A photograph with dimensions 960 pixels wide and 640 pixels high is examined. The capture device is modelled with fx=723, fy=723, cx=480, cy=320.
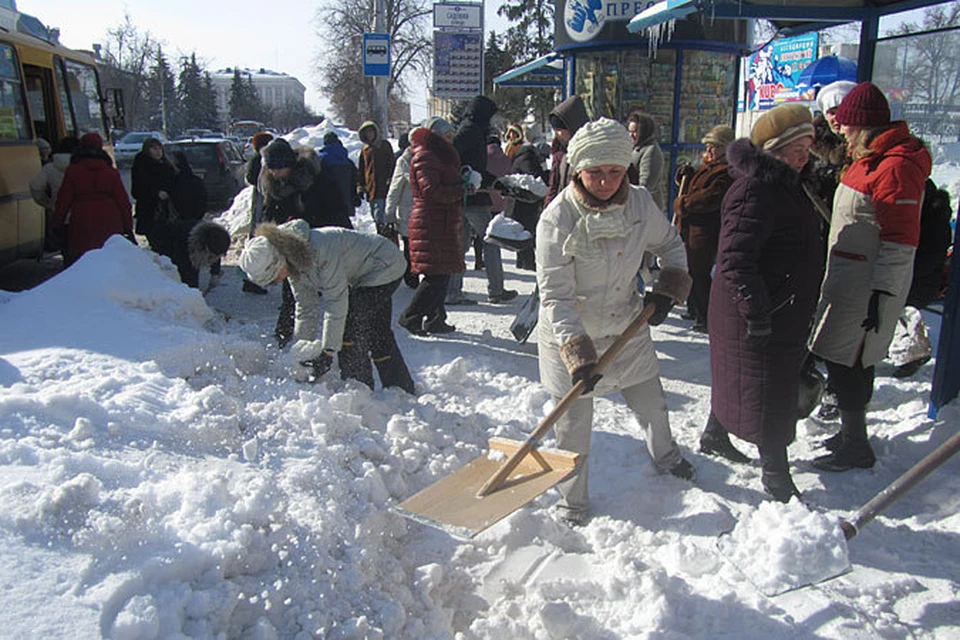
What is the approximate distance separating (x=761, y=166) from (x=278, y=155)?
3.66 meters

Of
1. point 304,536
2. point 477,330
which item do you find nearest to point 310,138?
point 477,330

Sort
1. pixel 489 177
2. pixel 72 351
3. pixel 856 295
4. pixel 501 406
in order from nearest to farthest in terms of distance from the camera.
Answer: pixel 856 295 < pixel 72 351 < pixel 501 406 < pixel 489 177

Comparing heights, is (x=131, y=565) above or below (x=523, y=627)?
above

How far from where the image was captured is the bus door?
8.96 meters

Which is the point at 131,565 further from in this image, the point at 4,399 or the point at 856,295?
the point at 856,295

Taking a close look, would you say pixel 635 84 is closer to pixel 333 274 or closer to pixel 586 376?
pixel 333 274

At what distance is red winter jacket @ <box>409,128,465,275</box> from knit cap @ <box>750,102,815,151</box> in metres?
3.19

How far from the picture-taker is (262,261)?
367cm

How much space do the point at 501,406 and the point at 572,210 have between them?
192 centimetres

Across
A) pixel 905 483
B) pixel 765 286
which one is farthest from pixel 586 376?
pixel 905 483

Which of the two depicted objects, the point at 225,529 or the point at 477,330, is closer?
the point at 225,529

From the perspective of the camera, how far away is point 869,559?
3014 millimetres

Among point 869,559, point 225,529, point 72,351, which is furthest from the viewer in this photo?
point 72,351

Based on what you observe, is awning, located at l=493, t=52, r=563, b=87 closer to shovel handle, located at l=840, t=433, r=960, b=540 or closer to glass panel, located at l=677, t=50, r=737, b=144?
glass panel, located at l=677, t=50, r=737, b=144
